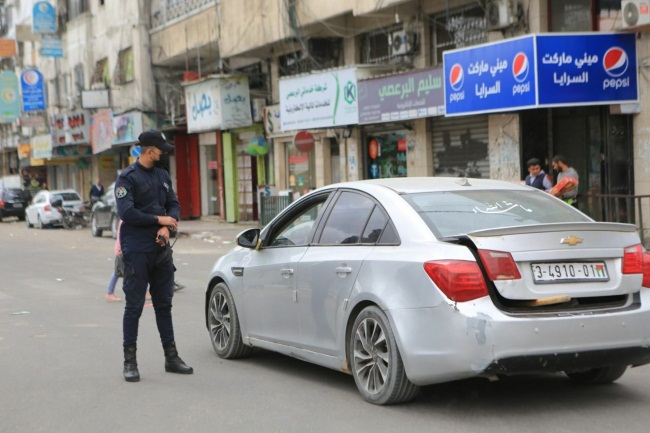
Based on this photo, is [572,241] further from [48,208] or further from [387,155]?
[48,208]

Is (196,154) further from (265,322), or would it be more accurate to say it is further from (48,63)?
(265,322)

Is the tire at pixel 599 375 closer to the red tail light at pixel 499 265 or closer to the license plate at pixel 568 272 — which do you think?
the license plate at pixel 568 272

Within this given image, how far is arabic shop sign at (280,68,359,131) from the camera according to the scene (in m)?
24.8

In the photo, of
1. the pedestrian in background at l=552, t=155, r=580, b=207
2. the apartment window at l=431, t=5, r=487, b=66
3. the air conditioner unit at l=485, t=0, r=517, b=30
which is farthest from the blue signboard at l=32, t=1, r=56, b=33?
the pedestrian in background at l=552, t=155, r=580, b=207

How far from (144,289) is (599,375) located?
3395 mm

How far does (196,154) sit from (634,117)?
76.2 ft

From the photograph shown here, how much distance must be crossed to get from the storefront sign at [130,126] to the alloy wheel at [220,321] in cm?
3039

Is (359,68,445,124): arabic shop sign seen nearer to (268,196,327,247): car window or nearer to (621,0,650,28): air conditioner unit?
(621,0,650,28): air conditioner unit

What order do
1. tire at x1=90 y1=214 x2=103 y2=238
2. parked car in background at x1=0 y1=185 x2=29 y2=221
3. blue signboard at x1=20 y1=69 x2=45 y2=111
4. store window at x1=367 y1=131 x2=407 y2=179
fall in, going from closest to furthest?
store window at x1=367 y1=131 x2=407 y2=179, tire at x1=90 y1=214 x2=103 y2=238, parked car in background at x1=0 y1=185 x2=29 y2=221, blue signboard at x1=20 y1=69 x2=45 y2=111

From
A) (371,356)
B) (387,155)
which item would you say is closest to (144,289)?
(371,356)

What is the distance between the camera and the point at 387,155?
84.8ft

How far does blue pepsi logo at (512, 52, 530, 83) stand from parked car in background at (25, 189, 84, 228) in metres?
23.1

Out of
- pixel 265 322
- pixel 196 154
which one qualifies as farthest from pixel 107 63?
pixel 265 322

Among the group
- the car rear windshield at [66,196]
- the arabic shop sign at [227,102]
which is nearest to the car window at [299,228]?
the arabic shop sign at [227,102]
